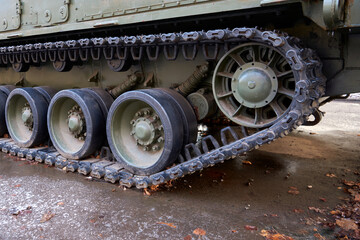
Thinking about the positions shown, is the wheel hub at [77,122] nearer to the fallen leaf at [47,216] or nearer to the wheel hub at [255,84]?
the fallen leaf at [47,216]

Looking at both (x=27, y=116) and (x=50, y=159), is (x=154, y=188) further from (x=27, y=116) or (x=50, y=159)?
(x=27, y=116)

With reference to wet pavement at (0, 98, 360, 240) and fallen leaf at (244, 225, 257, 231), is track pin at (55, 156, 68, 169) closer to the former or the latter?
wet pavement at (0, 98, 360, 240)

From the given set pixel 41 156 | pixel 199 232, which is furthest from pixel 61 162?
pixel 199 232

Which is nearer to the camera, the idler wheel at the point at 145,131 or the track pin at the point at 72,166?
the idler wheel at the point at 145,131

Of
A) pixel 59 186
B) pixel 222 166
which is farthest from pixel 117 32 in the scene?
pixel 222 166

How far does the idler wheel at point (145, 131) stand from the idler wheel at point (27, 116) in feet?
5.42

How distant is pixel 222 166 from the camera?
5.07 metres

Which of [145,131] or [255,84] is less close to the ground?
[255,84]

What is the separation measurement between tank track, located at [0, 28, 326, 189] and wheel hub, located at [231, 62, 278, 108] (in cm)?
31

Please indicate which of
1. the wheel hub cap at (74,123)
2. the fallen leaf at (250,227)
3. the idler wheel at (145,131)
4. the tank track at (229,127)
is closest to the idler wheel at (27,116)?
the wheel hub cap at (74,123)

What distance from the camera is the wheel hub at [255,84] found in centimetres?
327

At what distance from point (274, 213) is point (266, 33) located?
1.89 metres

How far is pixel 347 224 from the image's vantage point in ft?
10.5

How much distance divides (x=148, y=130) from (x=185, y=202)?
A: 1.05m
